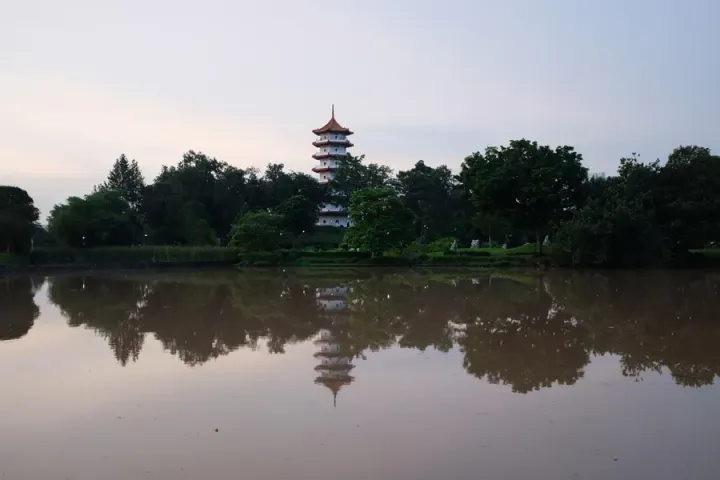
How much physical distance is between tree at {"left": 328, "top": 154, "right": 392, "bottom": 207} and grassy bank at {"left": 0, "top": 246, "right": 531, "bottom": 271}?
11822 mm

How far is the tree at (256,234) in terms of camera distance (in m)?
32.3

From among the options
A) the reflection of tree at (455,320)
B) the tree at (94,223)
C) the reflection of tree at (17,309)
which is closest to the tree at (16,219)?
the tree at (94,223)

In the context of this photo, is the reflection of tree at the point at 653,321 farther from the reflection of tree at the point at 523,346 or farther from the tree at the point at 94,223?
the tree at the point at 94,223

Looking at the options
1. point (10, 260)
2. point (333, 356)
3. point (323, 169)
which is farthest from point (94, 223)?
point (333, 356)

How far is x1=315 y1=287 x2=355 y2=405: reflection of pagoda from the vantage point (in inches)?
293

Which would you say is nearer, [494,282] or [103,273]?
[494,282]

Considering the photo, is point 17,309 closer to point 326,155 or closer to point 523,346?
point 523,346

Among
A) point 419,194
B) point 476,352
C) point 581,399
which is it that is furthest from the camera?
point 419,194

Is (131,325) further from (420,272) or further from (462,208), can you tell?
(462,208)

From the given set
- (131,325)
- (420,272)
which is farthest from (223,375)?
(420,272)

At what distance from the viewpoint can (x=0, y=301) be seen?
1691 centimetres

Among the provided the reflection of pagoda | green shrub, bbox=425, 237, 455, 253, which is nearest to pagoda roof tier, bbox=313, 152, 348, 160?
green shrub, bbox=425, 237, 455, 253

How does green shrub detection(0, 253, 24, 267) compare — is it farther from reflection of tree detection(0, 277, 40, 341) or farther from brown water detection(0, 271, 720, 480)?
brown water detection(0, 271, 720, 480)

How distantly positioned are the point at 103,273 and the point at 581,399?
26.5 meters
